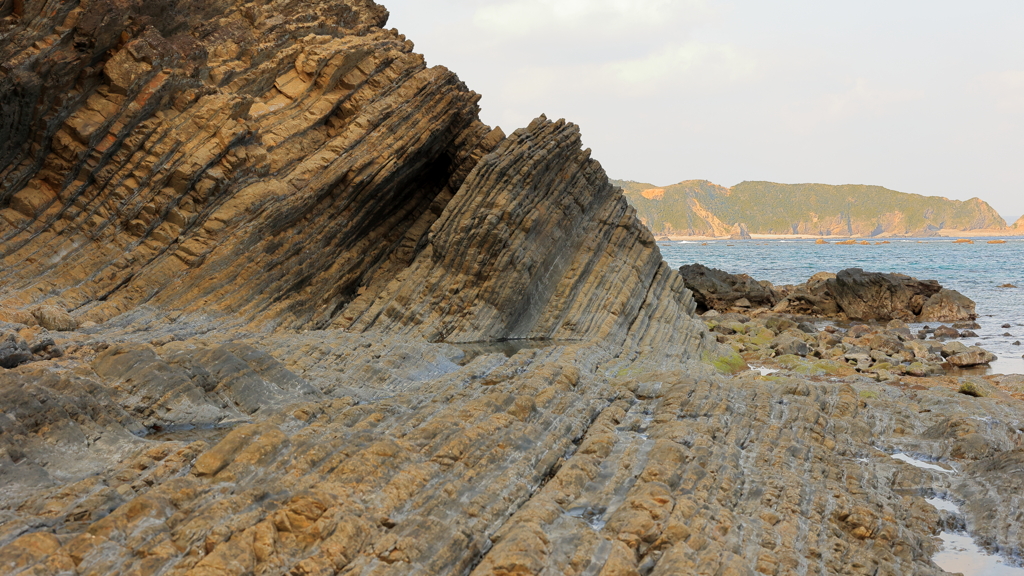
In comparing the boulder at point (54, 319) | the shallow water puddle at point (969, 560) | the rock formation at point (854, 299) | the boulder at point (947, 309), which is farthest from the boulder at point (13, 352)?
the boulder at point (947, 309)

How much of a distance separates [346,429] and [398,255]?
12159mm

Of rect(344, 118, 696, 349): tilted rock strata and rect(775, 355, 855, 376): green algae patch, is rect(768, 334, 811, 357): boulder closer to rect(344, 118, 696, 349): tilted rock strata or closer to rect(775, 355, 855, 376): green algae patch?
rect(775, 355, 855, 376): green algae patch

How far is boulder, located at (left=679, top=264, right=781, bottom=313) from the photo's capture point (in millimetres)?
33562

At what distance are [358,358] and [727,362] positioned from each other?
1040cm

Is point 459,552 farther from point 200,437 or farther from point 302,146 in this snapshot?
point 302,146

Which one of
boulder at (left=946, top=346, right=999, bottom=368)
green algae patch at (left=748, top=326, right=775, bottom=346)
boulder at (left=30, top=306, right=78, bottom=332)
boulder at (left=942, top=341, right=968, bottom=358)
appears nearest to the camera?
boulder at (left=30, top=306, right=78, bottom=332)

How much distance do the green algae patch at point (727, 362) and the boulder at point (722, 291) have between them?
13.6 meters

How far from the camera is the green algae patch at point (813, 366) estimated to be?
17797mm

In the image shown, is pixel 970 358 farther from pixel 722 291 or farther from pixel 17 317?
pixel 17 317

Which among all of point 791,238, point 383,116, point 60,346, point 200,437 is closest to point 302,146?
point 383,116

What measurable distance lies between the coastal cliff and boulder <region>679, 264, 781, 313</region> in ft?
42.0

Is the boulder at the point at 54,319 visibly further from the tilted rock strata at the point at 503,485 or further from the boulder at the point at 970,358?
the boulder at the point at 970,358

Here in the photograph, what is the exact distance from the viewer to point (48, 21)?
49.4ft

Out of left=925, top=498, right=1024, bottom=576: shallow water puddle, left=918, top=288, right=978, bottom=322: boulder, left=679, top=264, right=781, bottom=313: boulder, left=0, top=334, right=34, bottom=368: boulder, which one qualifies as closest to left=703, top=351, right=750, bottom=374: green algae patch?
left=925, top=498, right=1024, bottom=576: shallow water puddle
